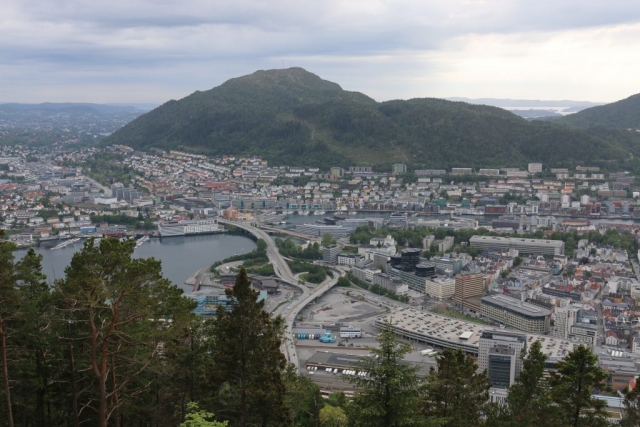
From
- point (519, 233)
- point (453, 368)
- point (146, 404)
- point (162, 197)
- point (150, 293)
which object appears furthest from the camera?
point (162, 197)

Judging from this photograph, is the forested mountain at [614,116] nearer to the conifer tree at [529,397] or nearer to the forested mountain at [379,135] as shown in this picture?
the forested mountain at [379,135]

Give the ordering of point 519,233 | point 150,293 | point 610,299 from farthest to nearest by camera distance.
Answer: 1. point 519,233
2. point 610,299
3. point 150,293

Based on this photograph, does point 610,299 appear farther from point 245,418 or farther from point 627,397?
point 245,418

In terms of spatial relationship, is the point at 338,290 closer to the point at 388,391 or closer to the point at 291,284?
the point at 291,284

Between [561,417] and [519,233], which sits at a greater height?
[561,417]

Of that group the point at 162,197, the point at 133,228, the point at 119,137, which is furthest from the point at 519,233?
the point at 119,137

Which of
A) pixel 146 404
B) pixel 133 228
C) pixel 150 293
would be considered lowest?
pixel 133 228

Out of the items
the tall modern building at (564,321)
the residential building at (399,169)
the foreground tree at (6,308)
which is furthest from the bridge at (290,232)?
the foreground tree at (6,308)
